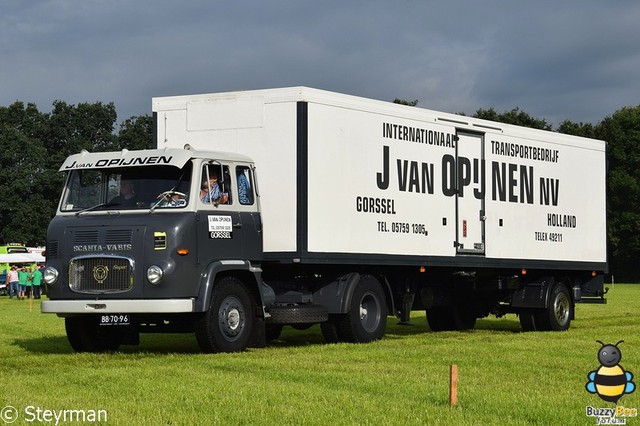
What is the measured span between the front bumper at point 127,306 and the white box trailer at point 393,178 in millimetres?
2255

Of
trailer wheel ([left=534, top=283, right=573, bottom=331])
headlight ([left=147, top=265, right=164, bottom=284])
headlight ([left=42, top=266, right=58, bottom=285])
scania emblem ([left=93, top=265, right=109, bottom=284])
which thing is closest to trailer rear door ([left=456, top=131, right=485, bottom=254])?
trailer wheel ([left=534, top=283, right=573, bottom=331])

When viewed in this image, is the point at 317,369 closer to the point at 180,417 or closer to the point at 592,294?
the point at 180,417

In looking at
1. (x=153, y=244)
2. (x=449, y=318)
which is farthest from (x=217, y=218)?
(x=449, y=318)

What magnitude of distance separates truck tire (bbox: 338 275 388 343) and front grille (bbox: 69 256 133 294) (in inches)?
160

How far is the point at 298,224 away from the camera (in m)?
18.1

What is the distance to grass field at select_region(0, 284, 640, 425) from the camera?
10461 millimetres

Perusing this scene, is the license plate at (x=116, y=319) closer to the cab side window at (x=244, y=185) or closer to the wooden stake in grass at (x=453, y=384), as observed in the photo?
the cab side window at (x=244, y=185)

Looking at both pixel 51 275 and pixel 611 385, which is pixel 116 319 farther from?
pixel 611 385

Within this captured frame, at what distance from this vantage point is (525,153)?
23562mm

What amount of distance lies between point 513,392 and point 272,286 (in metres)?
7.39

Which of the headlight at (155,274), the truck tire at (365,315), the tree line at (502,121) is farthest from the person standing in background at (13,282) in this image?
the headlight at (155,274)

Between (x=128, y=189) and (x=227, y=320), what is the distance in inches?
90.0

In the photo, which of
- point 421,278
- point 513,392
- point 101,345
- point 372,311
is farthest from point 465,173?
point 513,392

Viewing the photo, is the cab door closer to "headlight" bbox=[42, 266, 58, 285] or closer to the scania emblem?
the scania emblem
